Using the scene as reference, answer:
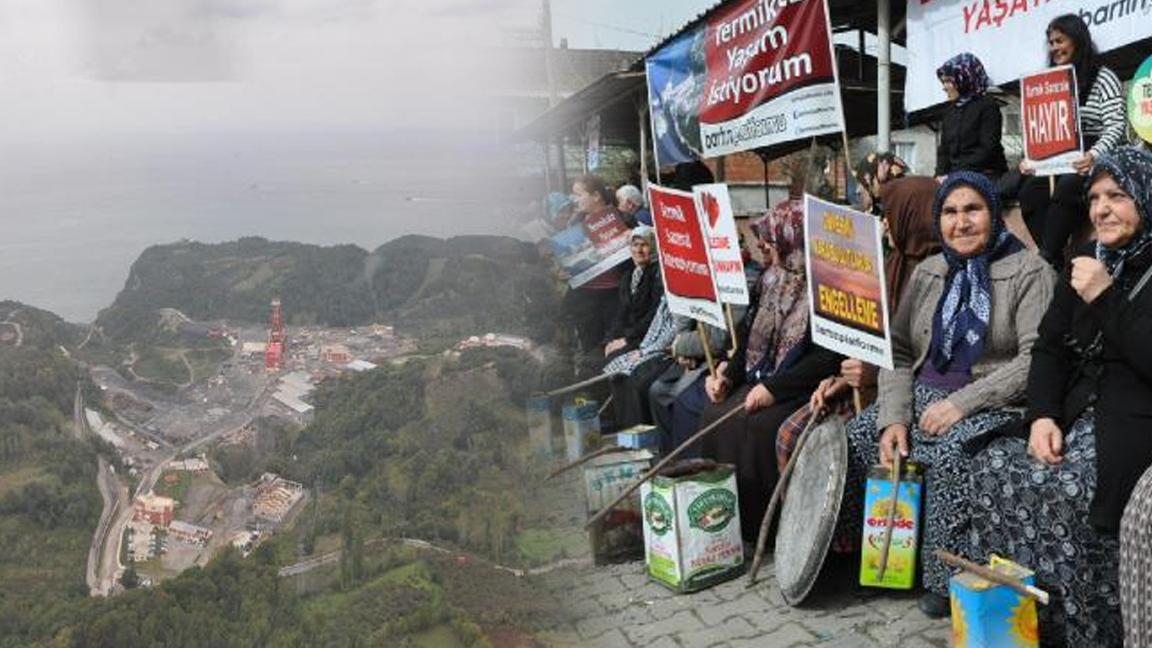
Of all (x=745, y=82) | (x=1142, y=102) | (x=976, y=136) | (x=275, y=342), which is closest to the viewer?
(x=275, y=342)

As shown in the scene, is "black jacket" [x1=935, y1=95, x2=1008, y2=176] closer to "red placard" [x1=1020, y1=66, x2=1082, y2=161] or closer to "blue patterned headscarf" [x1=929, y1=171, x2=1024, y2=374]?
"red placard" [x1=1020, y1=66, x2=1082, y2=161]

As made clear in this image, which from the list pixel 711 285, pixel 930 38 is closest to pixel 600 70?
pixel 930 38

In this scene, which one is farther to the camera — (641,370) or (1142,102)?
(641,370)

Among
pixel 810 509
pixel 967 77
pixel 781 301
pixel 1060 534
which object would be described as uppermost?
pixel 967 77

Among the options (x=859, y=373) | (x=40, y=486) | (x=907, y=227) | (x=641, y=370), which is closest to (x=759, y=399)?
(x=859, y=373)

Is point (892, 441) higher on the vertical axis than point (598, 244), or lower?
lower

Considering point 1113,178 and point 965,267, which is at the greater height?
point 1113,178

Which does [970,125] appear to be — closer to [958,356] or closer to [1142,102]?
[1142,102]

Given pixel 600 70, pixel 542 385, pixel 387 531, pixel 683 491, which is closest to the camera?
pixel 387 531

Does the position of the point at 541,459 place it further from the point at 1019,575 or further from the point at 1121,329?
the point at 1121,329
